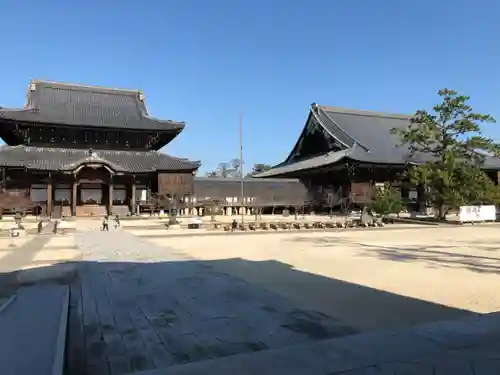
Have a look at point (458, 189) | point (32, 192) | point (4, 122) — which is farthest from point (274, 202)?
point (4, 122)

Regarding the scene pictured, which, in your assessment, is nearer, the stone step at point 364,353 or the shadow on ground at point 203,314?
the stone step at point 364,353

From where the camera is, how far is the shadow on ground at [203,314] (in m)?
4.06

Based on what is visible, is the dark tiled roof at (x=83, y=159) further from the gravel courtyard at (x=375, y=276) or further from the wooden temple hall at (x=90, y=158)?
the gravel courtyard at (x=375, y=276)

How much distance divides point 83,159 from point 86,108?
8710mm

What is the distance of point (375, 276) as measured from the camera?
805cm

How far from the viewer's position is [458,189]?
27.2 metres

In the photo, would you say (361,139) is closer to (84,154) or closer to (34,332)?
(84,154)

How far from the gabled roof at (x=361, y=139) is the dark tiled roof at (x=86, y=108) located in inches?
545

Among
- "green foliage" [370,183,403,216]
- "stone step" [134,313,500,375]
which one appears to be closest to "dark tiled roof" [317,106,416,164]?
"green foliage" [370,183,403,216]

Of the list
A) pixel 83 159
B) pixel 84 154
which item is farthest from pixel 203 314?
pixel 84 154

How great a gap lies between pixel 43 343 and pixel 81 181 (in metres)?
30.9

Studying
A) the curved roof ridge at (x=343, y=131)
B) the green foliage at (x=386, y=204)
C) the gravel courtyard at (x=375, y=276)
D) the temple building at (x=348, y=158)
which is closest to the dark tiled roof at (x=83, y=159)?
the temple building at (x=348, y=158)

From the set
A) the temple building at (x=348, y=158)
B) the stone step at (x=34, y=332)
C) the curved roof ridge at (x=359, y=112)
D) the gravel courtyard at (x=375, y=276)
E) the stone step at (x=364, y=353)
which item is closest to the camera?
the stone step at (x=364, y=353)

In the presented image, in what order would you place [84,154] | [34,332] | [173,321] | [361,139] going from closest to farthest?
1. [34,332]
2. [173,321]
3. [84,154]
4. [361,139]
